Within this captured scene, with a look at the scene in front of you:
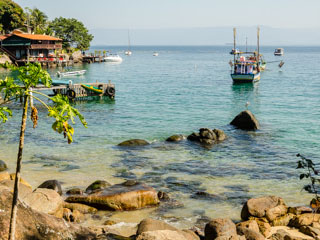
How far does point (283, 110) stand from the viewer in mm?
42625

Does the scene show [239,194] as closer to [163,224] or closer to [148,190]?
[148,190]

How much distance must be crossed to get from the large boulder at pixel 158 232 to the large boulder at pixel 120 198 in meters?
3.25

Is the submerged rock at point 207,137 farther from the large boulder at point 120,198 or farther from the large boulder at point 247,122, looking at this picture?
the large boulder at point 120,198

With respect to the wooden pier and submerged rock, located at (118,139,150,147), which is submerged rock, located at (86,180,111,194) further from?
the wooden pier

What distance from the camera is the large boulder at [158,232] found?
10.3 metres

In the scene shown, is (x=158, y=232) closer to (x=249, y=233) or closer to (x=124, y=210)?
(x=249, y=233)

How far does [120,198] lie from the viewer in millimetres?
15406

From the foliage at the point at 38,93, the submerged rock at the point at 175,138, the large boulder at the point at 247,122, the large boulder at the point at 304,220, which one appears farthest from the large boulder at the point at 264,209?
the large boulder at the point at 247,122

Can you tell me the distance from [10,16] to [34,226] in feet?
342

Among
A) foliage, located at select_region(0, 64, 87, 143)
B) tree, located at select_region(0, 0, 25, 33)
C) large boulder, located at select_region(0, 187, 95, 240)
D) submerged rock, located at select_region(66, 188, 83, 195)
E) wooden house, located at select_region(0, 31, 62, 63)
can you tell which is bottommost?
submerged rock, located at select_region(66, 188, 83, 195)

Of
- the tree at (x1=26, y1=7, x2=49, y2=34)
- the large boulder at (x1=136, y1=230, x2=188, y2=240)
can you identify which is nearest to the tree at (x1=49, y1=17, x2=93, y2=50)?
the tree at (x1=26, y1=7, x2=49, y2=34)

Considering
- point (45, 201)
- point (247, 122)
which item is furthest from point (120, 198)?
point (247, 122)

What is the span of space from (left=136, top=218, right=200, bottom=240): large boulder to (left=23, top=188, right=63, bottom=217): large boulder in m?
3.21

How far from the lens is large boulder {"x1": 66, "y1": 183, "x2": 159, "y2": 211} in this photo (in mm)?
15359
